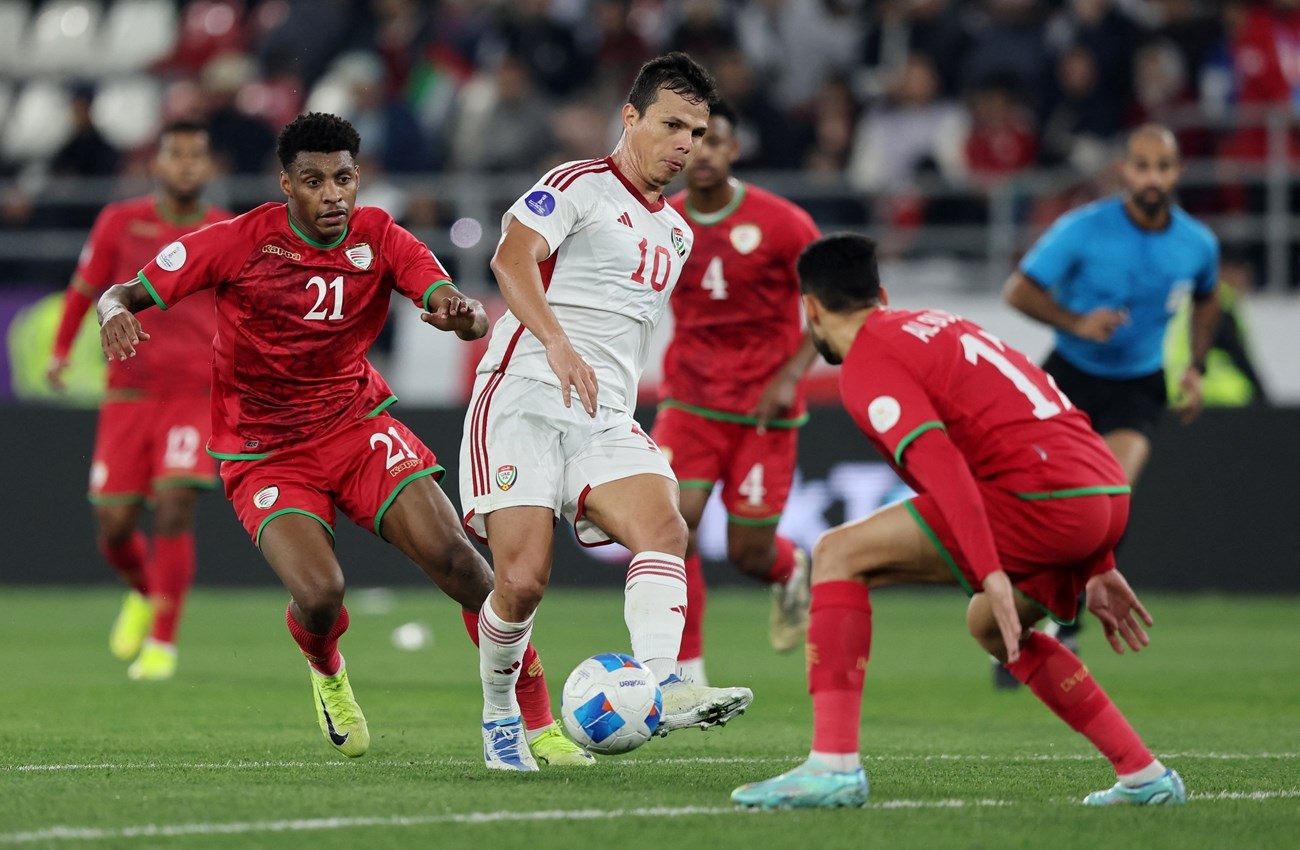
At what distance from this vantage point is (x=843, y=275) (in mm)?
5789

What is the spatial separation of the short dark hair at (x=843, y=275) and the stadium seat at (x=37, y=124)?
16724 mm

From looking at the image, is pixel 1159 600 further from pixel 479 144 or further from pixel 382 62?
pixel 382 62

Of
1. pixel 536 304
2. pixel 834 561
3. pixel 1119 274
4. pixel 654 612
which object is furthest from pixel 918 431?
pixel 1119 274

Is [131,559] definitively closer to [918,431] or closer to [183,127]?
[183,127]

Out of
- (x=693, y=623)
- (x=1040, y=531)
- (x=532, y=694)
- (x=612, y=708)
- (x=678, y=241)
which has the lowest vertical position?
(x=693, y=623)

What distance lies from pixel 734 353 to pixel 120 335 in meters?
Result: 3.98

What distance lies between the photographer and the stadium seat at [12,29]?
23.2 m

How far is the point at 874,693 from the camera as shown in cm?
967

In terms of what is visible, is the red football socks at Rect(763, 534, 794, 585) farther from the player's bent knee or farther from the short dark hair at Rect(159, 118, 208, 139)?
the player's bent knee

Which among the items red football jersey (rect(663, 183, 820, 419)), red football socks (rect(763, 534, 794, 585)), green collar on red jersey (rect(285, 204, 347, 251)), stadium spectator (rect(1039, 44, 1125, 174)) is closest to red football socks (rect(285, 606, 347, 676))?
green collar on red jersey (rect(285, 204, 347, 251))

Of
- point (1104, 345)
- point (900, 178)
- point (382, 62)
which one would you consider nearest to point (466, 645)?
point (1104, 345)

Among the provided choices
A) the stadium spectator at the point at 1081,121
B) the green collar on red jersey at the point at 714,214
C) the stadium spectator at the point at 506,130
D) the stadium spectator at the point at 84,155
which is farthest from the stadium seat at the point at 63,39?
the green collar on red jersey at the point at 714,214

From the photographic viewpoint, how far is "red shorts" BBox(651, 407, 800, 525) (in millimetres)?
9727

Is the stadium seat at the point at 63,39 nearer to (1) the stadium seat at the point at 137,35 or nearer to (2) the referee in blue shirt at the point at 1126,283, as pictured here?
(1) the stadium seat at the point at 137,35
